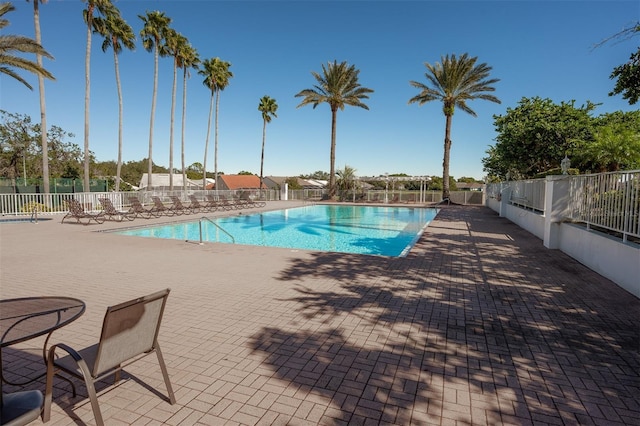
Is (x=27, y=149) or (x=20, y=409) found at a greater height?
(x=27, y=149)

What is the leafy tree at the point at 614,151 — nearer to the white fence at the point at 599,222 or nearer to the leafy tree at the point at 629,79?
the white fence at the point at 599,222

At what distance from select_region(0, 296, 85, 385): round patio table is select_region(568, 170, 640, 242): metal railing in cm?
739

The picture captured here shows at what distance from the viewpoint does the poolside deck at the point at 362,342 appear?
242 centimetres

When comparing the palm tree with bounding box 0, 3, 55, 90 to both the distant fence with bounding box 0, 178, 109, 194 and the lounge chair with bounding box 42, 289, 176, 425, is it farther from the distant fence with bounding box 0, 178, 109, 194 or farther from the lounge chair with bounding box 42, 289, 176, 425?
the lounge chair with bounding box 42, 289, 176, 425

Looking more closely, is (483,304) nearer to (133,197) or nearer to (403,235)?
(403,235)

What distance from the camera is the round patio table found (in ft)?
7.00

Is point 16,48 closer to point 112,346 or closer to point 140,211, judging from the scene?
point 140,211

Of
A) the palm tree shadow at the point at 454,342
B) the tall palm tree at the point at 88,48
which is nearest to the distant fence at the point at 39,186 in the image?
the tall palm tree at the point at 88,48

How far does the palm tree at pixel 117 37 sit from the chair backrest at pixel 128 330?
2493 cm

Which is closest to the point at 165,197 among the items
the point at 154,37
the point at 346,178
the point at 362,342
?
the point at 154,37

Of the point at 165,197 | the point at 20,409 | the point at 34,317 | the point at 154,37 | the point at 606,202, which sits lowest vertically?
the point at 20,409

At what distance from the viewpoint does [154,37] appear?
26.1 metres

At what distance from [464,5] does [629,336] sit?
1743 centimetres

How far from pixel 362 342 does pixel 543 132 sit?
19.6 m
